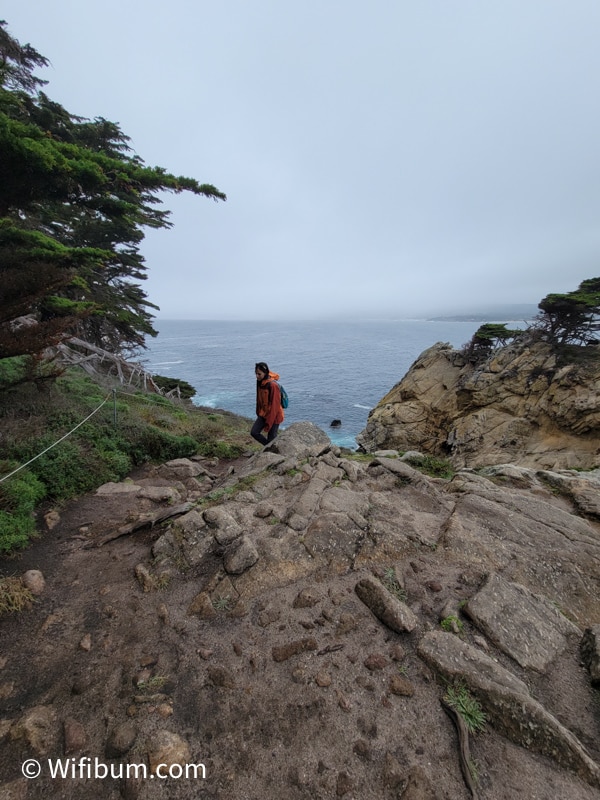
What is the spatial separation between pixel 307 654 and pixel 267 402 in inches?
210

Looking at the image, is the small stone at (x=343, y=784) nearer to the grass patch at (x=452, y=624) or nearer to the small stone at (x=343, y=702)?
the small stone at (x=343, y=702)

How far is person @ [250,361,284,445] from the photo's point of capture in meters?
7.29

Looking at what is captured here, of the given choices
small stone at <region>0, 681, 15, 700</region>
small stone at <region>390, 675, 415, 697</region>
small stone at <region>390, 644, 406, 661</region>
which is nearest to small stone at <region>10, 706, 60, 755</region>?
small stone at <region>0, 681, 15, 700</region>

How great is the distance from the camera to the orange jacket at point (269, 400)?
24.2ft

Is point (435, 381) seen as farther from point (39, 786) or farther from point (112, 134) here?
point (112, 134)

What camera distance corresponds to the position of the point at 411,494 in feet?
18.5

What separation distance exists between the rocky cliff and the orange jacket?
11278 mm

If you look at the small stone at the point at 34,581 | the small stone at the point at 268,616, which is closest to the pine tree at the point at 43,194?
the small stone at the point at 34,581

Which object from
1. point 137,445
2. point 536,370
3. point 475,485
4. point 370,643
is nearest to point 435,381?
point 536,370

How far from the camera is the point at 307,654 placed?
2.88 metres

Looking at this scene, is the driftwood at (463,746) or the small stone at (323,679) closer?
the driftwood at (463,746)

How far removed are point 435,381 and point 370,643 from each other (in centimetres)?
1861

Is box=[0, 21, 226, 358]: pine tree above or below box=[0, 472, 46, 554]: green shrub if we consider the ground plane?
above

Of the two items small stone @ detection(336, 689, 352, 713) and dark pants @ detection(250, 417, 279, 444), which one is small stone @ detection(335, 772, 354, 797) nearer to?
small stone @ detection(336, 689, 352, 713)
